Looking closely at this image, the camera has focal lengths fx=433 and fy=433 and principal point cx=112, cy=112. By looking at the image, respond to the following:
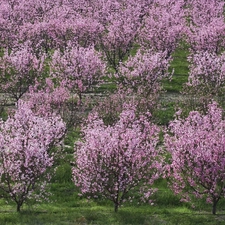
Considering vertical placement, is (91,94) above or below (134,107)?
above

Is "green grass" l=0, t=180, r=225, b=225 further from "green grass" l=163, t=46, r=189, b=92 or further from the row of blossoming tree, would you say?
"green grass" l=163, t=46, r=189, b=92

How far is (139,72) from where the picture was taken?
34.5m

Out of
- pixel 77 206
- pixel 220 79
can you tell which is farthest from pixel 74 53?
pixel 77 206

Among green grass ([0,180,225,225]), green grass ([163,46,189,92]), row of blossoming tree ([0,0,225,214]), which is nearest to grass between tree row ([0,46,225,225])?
green grass ([0,180,225,225])

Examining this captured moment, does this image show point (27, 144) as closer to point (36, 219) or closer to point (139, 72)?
point (36, 219)

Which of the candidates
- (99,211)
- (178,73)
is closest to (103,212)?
(99,211)

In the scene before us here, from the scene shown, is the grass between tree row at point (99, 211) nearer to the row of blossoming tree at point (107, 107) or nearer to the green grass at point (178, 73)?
the row of blossoming tree at point (107, 107)

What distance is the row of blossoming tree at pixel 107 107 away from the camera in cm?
1708

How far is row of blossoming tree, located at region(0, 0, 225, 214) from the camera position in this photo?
17.1 m

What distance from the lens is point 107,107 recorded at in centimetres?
2670

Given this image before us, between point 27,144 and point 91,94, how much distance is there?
22.6 meters

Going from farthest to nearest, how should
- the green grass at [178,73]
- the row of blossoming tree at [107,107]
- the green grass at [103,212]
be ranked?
the green grass at [178,73] < the row of blossoming tree at [107,107] < the green grass at [103,212]

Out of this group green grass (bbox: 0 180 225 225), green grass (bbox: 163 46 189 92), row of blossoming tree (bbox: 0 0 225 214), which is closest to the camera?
green grass (bbox: 0 180 225 225)

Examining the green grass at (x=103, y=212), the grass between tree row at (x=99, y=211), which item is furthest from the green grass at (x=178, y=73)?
the green grass at (x=103, y=212)
